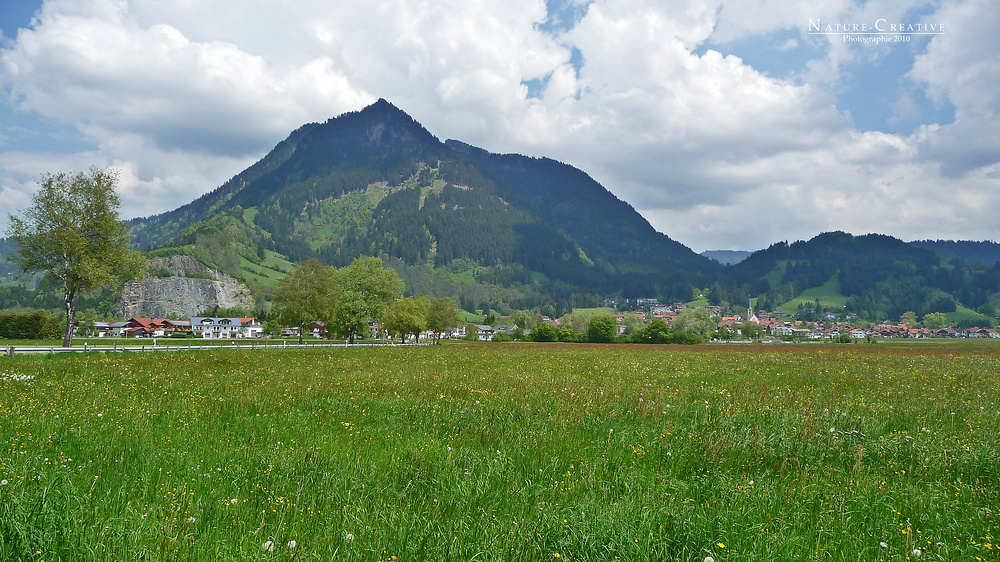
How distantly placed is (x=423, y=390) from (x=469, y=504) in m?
8.38

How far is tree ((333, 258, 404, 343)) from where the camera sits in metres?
80.5

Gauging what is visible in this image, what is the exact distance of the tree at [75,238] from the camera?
1663 inches

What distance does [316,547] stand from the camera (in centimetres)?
421

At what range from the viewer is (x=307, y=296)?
247ft

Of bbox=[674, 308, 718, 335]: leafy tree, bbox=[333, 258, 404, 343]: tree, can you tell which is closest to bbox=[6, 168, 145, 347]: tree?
bbox=[333, 258, 404, 343]: tree

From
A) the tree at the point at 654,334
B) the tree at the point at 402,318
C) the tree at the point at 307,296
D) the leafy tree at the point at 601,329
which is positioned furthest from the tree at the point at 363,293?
the tree at the point at 654,334

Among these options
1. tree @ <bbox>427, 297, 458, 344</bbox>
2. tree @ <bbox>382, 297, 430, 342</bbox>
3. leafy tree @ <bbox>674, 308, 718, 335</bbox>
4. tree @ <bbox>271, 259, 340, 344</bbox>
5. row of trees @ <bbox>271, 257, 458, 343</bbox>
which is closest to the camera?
tree @ <bbox>271, 259, 340, 344</bbox>

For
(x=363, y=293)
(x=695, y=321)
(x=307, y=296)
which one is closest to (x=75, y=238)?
(x=307, y=296)

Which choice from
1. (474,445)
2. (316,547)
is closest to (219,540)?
(316,547)

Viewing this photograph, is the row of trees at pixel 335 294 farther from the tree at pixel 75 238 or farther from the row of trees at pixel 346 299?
the tree at pixel 75 238

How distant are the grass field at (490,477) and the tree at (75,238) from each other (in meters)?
40.0

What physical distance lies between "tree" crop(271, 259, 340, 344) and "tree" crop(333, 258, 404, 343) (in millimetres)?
2724

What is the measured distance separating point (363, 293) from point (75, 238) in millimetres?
43984

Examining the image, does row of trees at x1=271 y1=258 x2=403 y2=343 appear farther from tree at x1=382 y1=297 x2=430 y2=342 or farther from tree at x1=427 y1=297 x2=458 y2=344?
tree at x1=427 y1=297 x2=458 y2=344
